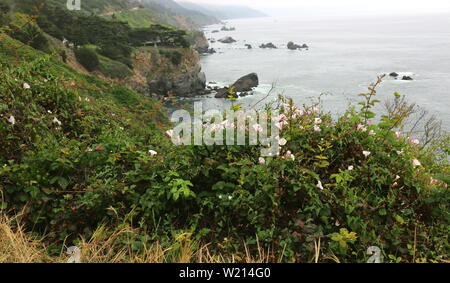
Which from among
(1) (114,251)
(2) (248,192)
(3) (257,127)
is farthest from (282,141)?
(1) (114,251)

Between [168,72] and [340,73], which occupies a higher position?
[168,72]

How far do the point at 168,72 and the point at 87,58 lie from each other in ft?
50.8

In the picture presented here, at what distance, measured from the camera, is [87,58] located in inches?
1779

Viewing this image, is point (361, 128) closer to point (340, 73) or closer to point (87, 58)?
point (87, 58)

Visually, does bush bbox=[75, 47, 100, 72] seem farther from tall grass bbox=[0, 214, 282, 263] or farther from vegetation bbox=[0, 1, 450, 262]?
tall grass bbox=[0, 214, 282, 263]

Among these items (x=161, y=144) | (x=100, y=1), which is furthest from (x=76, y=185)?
(x=100, y=1)

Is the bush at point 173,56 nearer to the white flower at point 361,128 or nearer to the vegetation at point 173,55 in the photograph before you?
the vegetation at point 173,55

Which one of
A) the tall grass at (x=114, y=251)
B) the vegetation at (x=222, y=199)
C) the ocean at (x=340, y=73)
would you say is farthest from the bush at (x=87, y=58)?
the tall grass at (x=114, y=251)

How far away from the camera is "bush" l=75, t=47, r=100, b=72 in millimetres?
44856

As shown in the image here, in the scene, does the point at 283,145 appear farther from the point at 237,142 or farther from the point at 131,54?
the point at 131,54

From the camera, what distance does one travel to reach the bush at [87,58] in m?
44.9

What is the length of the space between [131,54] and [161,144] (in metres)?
54.4

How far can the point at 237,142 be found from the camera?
3693 millimetres

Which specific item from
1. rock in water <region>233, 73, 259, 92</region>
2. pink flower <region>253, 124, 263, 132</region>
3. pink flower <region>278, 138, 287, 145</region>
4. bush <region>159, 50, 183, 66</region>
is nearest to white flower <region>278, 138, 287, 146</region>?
pink flower <region>278, 138, 287, 145</region>
